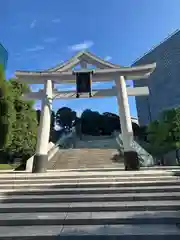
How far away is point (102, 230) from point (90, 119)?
44.8 meters

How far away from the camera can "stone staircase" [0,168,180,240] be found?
3844mm

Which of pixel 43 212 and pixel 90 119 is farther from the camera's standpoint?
pixel 90 119

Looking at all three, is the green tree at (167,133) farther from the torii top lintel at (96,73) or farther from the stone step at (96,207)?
the stone step at (96,207)

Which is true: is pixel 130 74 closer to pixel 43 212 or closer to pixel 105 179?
pixel 105 179

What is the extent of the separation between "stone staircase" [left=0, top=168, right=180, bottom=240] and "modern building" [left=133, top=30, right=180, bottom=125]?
40689 millimetres

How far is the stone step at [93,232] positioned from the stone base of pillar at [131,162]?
6154 mm

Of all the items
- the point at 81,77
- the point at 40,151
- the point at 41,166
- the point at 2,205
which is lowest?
the point at 2,205

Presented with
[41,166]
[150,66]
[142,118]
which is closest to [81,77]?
[150,66]

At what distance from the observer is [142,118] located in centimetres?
5575

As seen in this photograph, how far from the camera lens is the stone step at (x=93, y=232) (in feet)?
11.8

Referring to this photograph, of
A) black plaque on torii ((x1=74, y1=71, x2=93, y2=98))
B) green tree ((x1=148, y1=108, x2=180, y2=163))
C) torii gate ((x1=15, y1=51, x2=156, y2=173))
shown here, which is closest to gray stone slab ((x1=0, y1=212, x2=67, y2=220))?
torii gate ((x1=15, y1=51, x2=156, y2=173))

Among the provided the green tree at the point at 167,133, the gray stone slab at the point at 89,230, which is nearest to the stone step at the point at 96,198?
the gray stone slab at the point at 89,230

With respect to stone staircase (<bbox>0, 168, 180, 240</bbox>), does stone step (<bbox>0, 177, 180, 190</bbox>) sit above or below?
above

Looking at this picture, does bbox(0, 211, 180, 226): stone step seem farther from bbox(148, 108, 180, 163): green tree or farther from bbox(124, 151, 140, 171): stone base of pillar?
bbox(148, 108, 180, 163): green tree
